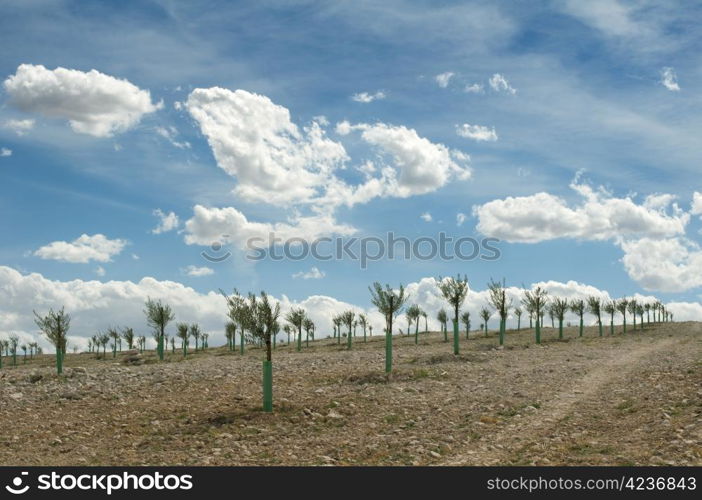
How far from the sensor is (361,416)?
19.5m

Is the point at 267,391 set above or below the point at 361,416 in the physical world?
above

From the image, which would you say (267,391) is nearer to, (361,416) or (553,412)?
(361,416)

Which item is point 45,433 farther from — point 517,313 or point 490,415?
point 517,313

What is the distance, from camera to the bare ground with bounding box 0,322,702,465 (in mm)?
14711

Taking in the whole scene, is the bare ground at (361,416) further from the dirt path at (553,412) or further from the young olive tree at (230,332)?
the young olive tree at (230,332)

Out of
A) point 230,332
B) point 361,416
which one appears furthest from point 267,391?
point 230,332

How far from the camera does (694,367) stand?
27.2 meters

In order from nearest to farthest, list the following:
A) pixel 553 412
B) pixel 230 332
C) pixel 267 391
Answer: pixel 553 412, pixel 267 391, pixel 230 332

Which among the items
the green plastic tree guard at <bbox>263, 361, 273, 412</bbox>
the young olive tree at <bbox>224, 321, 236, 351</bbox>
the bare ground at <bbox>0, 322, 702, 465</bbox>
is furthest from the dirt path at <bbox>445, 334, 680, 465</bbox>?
the young olive tree at <bbox>224, 321, 236, 351</bbox>

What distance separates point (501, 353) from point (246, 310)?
938 inches

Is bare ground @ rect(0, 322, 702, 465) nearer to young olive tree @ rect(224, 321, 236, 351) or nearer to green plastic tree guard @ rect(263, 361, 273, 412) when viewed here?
green plastic tree guard @ rect(263, 361, 273, 412)

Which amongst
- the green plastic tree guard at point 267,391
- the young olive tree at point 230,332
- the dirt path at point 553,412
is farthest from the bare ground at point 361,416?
the young olive tree at point 230,332
